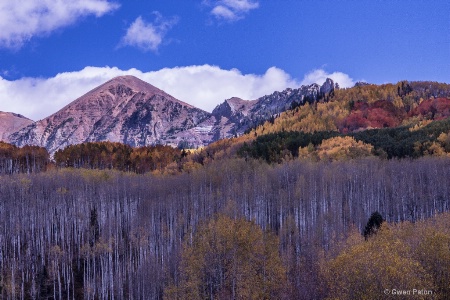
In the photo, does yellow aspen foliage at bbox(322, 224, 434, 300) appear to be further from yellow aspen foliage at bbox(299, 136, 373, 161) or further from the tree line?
the tree line

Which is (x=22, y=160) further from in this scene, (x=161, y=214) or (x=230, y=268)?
(x=230, y=268)

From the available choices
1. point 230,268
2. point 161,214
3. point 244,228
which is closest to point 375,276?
point 230,268

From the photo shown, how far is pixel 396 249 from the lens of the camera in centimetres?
4053

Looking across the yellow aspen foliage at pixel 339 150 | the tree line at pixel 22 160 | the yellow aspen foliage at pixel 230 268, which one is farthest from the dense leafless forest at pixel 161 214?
the tree line at pixel 22 160

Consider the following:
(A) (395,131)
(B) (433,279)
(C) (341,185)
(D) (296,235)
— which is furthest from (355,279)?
(A) (395,131)

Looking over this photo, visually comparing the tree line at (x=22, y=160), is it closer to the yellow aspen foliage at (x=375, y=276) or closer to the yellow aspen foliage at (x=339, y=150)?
the yellow aspen foliage at (x=339, y=150)

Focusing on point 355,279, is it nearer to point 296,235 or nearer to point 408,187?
point 296,235

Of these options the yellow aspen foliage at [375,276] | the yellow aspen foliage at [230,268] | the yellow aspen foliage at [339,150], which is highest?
the yellow aspen foliage at [339,150]

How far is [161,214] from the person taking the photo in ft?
305

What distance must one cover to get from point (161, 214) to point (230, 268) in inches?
1621

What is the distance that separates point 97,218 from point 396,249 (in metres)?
66.2

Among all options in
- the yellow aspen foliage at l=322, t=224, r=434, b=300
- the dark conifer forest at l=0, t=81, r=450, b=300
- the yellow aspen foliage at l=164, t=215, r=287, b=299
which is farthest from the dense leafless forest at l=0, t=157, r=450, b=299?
the yellow aspen foliage at l=322, t=224, r=434, b=300

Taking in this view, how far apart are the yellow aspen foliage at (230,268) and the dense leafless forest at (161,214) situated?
21.4 feet

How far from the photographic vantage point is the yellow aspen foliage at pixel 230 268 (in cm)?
5031
